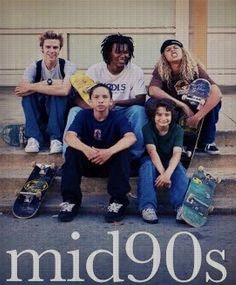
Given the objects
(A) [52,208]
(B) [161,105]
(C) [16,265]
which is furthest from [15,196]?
(B) [161,105]

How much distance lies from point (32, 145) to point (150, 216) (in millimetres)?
879

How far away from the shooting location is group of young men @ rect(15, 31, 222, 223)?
12.9 ft

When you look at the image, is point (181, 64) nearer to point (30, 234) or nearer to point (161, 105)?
point (161, 105)

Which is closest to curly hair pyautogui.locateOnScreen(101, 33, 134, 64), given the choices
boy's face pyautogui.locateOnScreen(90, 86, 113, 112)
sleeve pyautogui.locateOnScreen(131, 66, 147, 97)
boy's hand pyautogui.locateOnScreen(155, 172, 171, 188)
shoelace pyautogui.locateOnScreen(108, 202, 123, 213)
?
sleeve pyautogui.locateOnScreen(131, 66, 147, 97)

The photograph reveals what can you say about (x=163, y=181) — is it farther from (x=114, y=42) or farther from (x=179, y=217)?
(x=114, y=42)

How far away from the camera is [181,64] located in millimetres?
4188

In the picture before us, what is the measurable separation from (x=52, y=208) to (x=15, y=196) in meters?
0.26

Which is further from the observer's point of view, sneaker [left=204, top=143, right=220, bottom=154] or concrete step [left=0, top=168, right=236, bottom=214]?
sneaker [left=204, top=143, right=220, bottom=154]

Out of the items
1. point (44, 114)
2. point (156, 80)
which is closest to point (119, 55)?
point (156, 80)

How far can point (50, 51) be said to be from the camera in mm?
4254

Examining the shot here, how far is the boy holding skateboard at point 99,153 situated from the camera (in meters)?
3.91

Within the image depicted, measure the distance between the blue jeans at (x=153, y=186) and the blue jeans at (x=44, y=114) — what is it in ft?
2.02

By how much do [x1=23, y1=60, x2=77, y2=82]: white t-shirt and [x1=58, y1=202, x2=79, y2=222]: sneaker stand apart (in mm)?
775

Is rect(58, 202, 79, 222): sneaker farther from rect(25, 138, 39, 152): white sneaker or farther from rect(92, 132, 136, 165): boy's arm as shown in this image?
rect(25, 138, 39, 152): white sneaker
